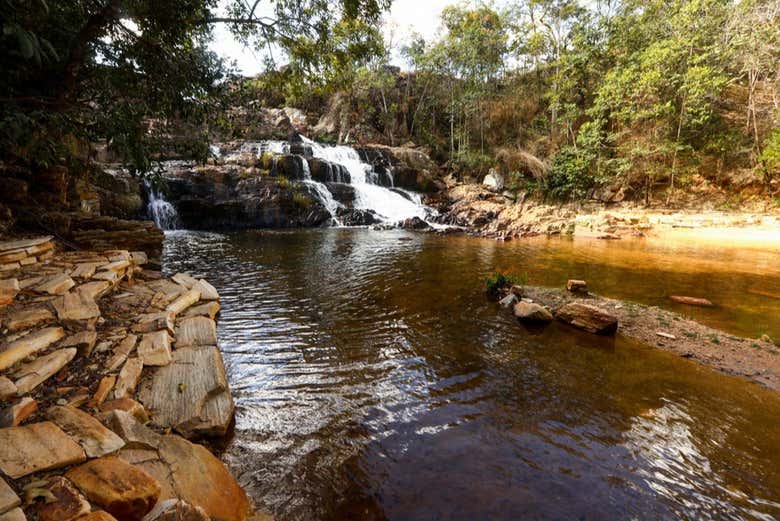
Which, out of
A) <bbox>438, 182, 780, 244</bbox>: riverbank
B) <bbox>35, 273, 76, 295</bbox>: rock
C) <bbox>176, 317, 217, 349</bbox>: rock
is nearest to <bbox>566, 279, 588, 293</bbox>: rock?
<bbox>176, 317, 217, 349</bbox>: rock

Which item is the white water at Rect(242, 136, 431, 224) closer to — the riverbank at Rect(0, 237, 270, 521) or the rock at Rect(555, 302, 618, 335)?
the rock at Rect(555, 302, 618, 335)

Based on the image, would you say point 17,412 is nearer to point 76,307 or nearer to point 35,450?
point 35,450

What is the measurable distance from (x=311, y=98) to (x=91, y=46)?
3102 centimetres

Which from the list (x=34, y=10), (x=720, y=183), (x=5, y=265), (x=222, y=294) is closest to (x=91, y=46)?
(x=34, y=10)

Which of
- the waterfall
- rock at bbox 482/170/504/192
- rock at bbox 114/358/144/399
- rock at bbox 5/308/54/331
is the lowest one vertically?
rock at bbox 114/358/144/399

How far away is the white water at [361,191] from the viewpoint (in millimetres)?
20109

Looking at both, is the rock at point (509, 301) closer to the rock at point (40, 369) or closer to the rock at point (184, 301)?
the rock at point (184, 301)

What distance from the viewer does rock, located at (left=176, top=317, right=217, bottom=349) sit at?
146 inches

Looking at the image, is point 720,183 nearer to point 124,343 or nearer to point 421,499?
point 421,499

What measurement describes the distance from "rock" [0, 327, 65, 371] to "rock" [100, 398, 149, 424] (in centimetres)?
73

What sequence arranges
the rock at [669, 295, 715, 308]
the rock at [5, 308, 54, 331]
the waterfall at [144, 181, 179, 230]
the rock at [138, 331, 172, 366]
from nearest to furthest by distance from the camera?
the rock at [5, 308, 54, 331]
the rock at [138, 331, 172, 366]
the rock at [669, 295, 715, 308]
the waterfall at [144, 181, 179, 230]

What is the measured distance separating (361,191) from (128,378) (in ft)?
63.4

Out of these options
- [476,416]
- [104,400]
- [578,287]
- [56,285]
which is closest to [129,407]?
[104,400]

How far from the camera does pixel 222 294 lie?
275 inches
